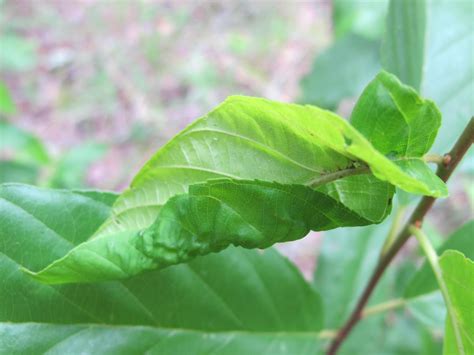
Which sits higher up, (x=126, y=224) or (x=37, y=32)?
(x=37, y=32)

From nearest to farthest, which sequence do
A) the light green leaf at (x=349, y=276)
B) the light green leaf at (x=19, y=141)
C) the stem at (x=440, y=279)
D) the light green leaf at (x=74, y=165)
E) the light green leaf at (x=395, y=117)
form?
the light green leaf at (x=395, y=117), the stem at (x=440, y=279), the light green leaf at (x=349, y=276), the light green leaf at (x=19, y=141), the light green leaf at (x=74, y=165)

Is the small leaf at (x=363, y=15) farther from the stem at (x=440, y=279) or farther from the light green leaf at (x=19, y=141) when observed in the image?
the light green leaf at (x=19, y=141)

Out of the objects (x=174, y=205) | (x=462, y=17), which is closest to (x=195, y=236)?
(x=174, y=205)

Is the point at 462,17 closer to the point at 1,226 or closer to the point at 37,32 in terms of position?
the point at 1,226

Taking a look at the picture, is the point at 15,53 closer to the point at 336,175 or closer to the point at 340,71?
the point at 340,71

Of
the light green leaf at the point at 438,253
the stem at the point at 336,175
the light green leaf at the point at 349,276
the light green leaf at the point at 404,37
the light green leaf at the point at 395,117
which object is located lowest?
the light green leaf at the point at 349,276

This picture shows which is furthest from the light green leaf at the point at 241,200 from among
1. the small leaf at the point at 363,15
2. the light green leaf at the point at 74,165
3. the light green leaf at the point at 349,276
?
the light green leaf at the point at 74,165
